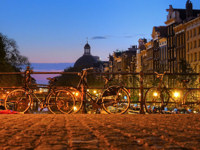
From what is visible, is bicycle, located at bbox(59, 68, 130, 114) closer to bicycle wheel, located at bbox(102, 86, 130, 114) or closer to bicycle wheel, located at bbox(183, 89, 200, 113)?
bicycle wheel, located at bbox(102, 86, 130, 114)

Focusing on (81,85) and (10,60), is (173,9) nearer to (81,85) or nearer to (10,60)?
(10,60)

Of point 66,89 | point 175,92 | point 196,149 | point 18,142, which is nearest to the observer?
point 196,149

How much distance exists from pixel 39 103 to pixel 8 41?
175ft

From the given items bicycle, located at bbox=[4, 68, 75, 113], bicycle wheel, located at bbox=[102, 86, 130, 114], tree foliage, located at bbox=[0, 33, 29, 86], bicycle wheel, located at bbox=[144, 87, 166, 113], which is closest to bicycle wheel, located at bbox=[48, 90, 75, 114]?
bicycle, located at bbox=[4, 68, 75, 113]

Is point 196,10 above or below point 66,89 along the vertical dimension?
above

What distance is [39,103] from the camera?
41.8 feet

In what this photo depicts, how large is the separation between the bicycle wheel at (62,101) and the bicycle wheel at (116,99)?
93 centimetres

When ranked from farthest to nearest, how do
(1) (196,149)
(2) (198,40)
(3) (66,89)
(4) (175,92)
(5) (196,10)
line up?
(5) (196,10) < (2) (198,40) < (4) (175,92) < (3) (66,89) < (1) (196,149)

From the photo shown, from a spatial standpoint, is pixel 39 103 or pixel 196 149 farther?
pixel 39 103

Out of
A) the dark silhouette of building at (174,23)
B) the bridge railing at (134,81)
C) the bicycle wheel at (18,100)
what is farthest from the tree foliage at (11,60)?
the bicycle wheel at (18,100)

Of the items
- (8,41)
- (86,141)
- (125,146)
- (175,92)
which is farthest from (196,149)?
(8,41)

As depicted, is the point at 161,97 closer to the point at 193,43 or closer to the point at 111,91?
the point at 111,91

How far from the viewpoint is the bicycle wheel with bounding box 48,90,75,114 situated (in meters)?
12.4

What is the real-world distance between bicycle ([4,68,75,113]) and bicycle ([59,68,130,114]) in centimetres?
20
